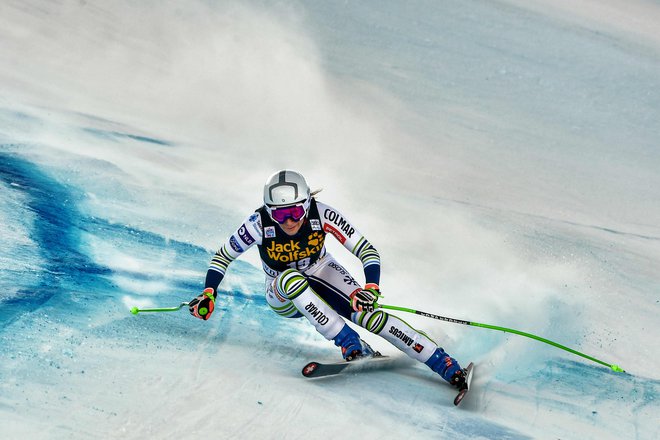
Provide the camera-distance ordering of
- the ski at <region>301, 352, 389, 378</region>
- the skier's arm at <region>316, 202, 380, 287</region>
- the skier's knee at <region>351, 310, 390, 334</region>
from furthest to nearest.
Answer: the skier's arm at <region>316, 202, 380, 287</region> → the skier's knee at <region>351, 310, 390, 334</region> → the ski at <region>301, 352, 389, 378</region>

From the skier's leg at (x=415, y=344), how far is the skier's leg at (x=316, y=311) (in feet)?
0.60

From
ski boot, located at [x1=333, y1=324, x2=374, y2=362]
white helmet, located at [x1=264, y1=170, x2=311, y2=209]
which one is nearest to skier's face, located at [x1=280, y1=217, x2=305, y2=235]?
white helmet, located at [x1=264, y1=170, x2=311, y2=209]

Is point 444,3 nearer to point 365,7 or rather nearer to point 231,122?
point 365,7

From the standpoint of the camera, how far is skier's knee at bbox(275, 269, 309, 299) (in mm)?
4820

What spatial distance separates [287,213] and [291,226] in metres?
0.14

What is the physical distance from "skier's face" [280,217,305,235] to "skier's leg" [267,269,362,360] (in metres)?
0.29

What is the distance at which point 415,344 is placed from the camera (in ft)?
16.1

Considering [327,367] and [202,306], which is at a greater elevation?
[202,306]

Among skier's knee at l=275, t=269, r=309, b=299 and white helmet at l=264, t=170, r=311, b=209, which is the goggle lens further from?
skier's knee at l=275, t=269, r=309, b=299

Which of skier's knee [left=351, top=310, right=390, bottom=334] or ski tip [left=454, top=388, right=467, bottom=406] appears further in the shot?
skier's knee [left=351, top=310, right=390, bottom=334]

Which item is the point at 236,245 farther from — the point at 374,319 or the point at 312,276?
the point at 374,319

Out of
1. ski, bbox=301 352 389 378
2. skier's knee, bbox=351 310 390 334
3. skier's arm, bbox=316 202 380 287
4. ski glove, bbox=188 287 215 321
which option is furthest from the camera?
skier's arm, bbox=316 202 380 287

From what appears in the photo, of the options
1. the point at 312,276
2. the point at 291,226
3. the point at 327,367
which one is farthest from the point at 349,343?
the point at 291,226

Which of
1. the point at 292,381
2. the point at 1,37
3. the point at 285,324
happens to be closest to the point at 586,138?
the point at 285,324
